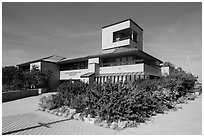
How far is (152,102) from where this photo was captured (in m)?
9.28

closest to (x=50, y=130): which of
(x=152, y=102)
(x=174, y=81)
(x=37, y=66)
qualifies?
(x=152, y=102)

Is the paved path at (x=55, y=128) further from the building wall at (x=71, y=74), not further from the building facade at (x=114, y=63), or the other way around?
the building wall at (x=71, y=74)

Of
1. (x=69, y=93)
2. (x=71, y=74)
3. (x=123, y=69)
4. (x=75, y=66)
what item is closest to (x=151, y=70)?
(x=123, y=69)

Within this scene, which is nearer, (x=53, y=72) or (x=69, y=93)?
(x=69, y=93)

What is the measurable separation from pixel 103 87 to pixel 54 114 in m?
3.42

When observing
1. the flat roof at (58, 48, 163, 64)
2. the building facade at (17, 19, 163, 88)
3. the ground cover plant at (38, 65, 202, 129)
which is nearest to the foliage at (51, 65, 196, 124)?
the ground cover plant at (38, 65, 202, 129)

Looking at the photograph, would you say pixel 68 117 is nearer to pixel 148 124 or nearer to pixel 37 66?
pixel 148 124

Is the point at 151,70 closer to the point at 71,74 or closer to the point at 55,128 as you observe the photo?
the point at 71,74

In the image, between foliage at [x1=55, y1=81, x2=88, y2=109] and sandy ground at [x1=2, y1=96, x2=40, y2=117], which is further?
foliage at [x1=55, y1=81, x2=88, y2=109]

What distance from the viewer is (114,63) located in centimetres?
2222

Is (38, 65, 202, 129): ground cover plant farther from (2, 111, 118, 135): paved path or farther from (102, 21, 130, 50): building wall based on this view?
(102, 21, 130, 50): building wall

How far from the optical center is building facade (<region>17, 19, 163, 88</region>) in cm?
1986

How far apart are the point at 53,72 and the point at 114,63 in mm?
12144

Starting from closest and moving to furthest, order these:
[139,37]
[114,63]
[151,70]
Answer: [151,70] < [114,63] < [139,37]
